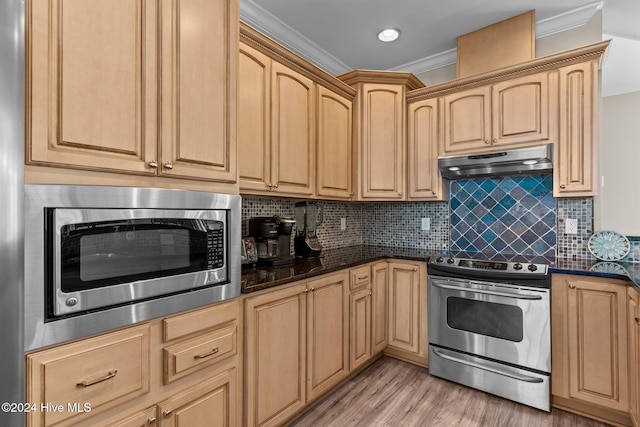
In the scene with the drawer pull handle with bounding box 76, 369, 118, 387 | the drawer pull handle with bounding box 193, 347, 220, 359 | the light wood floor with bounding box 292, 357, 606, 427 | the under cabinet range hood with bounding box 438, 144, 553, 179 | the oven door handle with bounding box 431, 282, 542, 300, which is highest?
the under cabinet range hood with bounding box 438, 144, 553, 179

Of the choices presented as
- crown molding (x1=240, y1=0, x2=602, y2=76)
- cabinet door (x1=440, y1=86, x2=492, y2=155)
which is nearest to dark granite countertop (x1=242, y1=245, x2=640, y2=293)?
cabinet door (x1=440, y1=86, x2=492, y2=155)

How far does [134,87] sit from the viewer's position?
117 cm

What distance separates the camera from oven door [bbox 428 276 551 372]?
2.10 metres

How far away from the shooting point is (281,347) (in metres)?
1.76

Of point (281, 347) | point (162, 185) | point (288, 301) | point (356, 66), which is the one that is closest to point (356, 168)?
point (356, 66)

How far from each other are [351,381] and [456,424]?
774 mm

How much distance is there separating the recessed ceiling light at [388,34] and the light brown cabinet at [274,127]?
2.87 ft

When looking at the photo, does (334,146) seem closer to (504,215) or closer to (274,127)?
(274,127)

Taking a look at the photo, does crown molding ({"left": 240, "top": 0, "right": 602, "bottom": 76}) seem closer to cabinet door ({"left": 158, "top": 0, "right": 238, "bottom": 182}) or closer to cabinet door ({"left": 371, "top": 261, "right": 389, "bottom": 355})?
cabinet door ({"left": 158, "top": 0, "right": 238, "bottom": 182})

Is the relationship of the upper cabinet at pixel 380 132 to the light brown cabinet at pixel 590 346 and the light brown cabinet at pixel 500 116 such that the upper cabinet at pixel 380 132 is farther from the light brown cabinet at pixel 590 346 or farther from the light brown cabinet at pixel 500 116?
the light brown cabinet at pixel 590 346

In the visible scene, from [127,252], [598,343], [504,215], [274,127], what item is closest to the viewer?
[127,252]

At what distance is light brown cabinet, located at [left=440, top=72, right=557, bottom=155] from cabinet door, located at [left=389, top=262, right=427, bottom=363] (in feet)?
3.55

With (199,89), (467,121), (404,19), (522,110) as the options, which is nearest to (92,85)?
(199,89)

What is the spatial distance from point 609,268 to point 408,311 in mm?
1359
